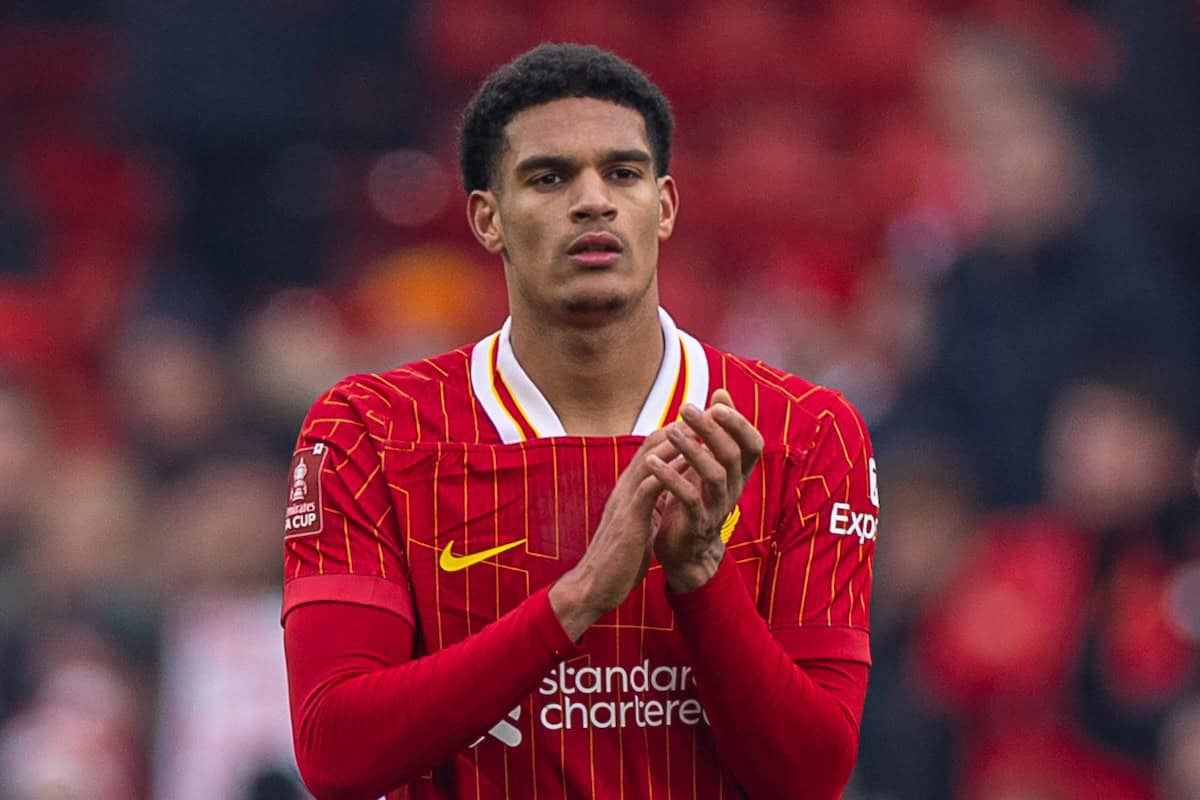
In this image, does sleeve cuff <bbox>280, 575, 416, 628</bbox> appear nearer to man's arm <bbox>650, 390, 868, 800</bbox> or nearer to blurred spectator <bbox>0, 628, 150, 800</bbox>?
man's arm <bbox>650, 390, 868, 800</bbox>

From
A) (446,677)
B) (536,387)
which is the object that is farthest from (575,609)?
(536,387)

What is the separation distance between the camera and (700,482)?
2984mm

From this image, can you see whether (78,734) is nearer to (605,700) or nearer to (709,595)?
(605,700)

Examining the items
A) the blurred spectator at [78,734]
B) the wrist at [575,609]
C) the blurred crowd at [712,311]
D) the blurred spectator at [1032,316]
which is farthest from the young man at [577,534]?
the blurred spectator at [1032,316]

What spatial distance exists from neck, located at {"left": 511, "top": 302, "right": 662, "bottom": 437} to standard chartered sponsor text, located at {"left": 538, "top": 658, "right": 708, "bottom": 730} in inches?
14.6

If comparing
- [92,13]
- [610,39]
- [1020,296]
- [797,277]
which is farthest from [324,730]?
[92,13]

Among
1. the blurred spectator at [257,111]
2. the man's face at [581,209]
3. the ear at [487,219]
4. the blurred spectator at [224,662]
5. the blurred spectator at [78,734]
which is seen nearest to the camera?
the man's face at [581,209]

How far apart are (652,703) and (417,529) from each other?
42 centimetres

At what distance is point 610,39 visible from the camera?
8.97 m

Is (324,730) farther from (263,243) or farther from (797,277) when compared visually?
(263,243)

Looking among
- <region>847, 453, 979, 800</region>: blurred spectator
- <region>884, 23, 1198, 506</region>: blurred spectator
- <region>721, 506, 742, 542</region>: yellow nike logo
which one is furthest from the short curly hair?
<region>884, 23, 1198, 506</region>: blurred spectator

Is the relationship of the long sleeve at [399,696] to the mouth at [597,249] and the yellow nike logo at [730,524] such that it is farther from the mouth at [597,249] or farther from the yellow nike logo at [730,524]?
the mouth at [597,249]

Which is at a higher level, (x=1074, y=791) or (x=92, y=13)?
(x=92, y=13)

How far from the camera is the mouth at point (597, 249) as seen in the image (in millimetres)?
3279
